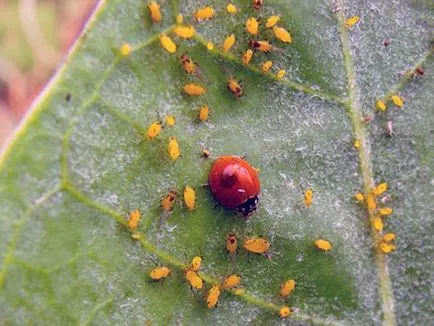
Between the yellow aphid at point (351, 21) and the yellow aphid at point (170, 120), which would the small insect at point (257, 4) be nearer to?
the yellow aphid at point (351, 21)

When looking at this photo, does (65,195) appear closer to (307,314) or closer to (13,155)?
(13,155)

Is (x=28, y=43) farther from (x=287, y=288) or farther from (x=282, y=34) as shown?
(x=287, y=288)

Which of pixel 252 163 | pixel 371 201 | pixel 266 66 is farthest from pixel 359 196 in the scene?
pixel 266 66

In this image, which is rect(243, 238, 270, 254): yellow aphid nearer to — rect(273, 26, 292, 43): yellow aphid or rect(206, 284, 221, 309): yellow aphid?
rect(206, 284, 221, 309): yellow aphid

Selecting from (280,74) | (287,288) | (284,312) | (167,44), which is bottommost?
(284,312)

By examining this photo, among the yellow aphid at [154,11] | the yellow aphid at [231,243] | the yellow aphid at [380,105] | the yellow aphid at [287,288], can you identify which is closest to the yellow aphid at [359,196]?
the yellow aphid at [380,105]
